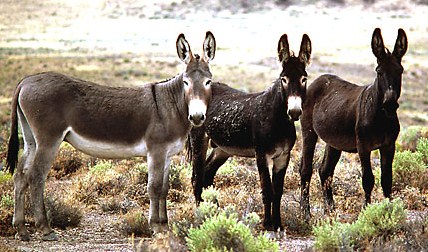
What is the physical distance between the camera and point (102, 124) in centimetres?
825

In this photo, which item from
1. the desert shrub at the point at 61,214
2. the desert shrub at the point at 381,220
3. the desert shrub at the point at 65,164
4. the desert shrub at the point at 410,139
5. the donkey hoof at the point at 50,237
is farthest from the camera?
the desert shrub at the point at 410,139

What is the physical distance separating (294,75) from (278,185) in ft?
4.59

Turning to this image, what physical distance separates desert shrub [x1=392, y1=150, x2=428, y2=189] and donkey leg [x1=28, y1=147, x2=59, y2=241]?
19.8 ft

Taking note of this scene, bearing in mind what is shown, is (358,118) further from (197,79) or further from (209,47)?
(197,79)

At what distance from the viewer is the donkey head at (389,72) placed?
28.0 ft

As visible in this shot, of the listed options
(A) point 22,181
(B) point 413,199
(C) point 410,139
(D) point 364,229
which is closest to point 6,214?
(A) point 22,181

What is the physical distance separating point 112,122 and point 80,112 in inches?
15.4

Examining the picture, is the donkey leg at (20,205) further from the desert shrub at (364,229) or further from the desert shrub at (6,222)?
the desert shrub at (364,229)

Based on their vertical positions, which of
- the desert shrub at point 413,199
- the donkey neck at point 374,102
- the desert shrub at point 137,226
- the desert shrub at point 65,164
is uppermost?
the donkey neck at point 374,102

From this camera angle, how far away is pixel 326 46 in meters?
71.4

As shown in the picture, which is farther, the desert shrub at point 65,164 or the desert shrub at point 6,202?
the desert shrub at point 65,164

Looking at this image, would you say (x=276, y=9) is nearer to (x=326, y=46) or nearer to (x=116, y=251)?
(x=326, y=46)

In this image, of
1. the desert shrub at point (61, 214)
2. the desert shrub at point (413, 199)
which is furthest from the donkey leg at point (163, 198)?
the desert shrub at point (413, 199)

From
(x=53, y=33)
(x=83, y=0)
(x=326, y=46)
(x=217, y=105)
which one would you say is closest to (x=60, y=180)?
(x=217, y=105)
